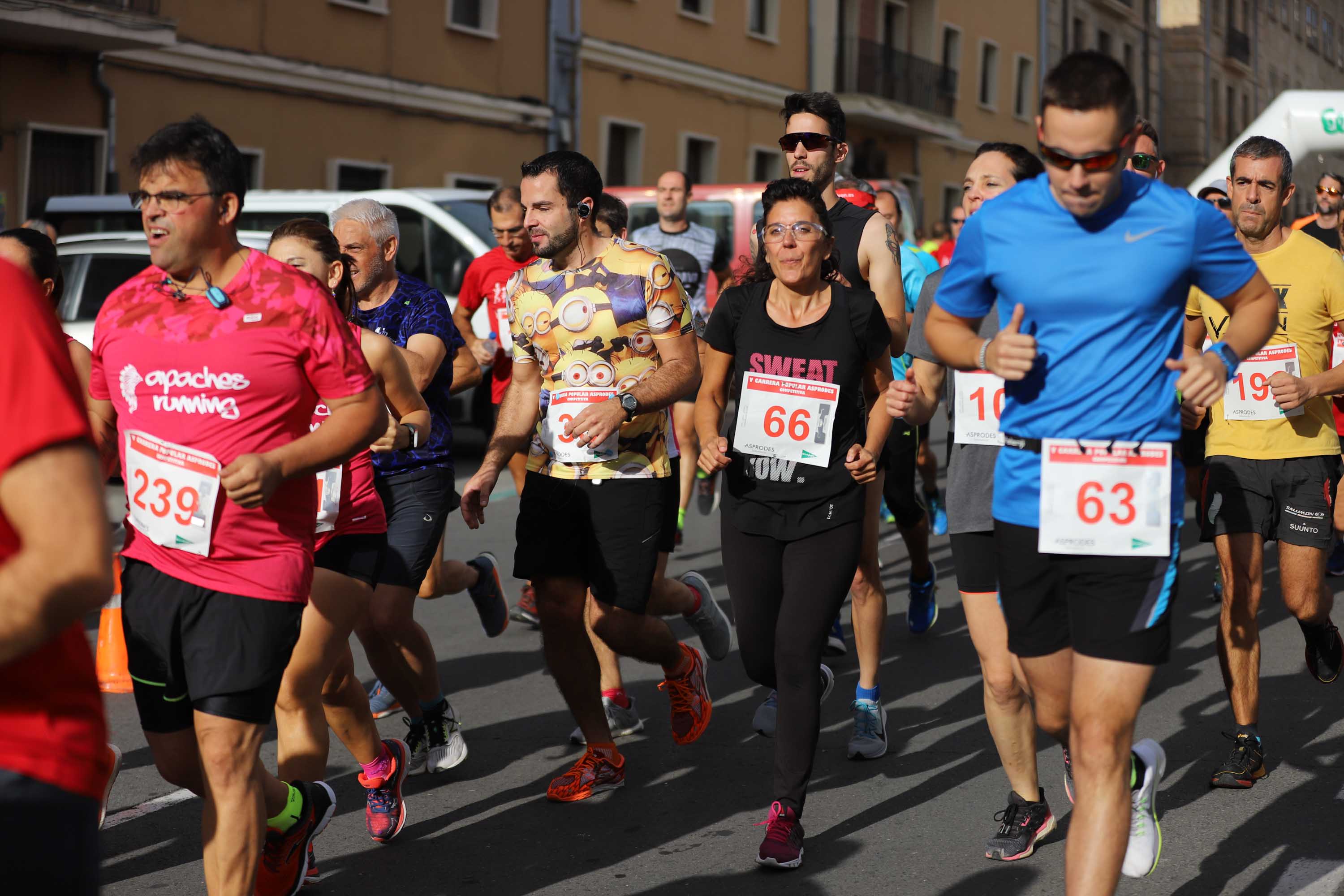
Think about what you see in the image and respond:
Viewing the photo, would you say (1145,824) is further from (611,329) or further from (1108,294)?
(611,329)

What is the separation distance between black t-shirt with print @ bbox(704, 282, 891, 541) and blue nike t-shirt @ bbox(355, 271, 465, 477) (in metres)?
1.09

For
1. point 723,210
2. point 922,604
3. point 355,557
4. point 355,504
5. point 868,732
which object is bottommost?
point 868,732

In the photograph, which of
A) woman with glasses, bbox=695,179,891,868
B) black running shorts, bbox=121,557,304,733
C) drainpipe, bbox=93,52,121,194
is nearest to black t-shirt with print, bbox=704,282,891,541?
woman with glasses, bbox=695,179,891,868

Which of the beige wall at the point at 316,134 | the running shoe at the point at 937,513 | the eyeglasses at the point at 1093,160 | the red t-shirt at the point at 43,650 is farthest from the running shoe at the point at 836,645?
the beige wall at the point at 316,134

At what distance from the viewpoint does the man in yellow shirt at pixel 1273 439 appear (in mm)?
5172

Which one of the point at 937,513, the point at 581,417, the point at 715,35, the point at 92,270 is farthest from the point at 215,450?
the point at 715,35

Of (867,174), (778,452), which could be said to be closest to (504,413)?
(778,452)

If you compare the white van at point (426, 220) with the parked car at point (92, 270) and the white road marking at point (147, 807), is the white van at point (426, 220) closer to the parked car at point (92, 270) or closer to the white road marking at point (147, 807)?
the parked car at point (92, 270)

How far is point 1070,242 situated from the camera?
11.2 feet

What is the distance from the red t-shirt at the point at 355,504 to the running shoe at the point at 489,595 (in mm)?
2257

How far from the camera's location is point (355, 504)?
446 cm

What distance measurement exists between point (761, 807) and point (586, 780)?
0.56 meters

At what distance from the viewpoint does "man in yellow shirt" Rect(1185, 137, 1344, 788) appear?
5172mm

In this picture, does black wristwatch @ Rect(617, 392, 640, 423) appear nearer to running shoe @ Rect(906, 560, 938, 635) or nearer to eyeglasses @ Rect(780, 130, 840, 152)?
eyeglasses @ Rect(780, 130, 840, 152)
